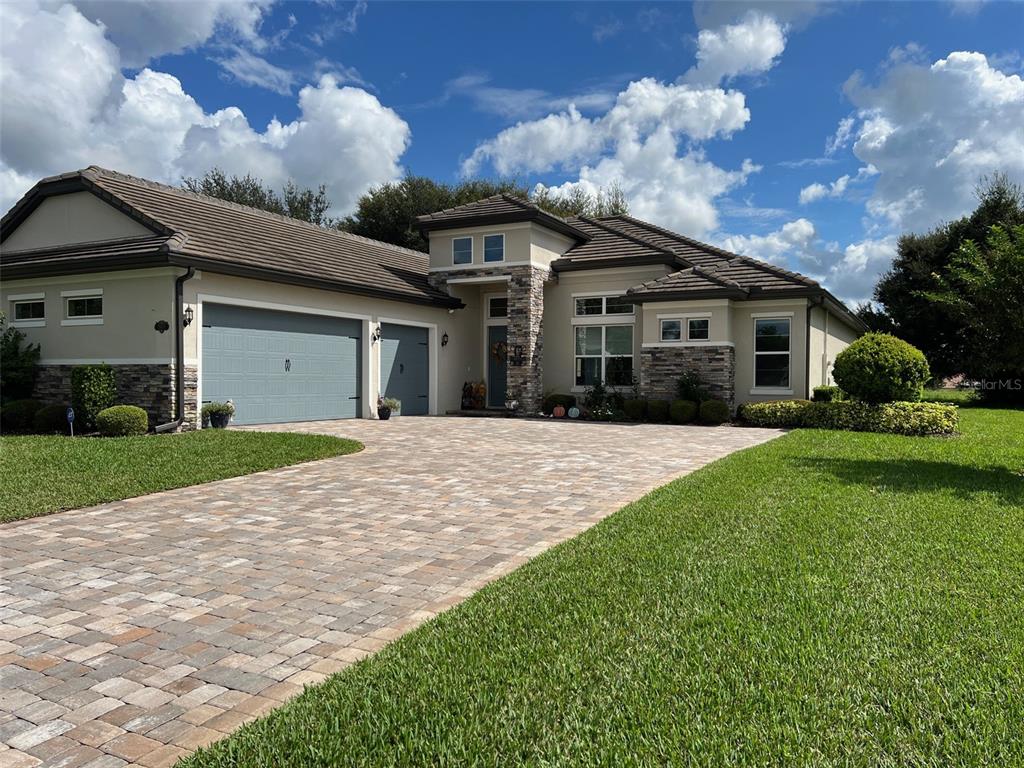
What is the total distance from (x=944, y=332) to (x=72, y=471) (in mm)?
31041

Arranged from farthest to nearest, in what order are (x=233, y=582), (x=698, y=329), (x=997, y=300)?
(x=698, y=329) → (x=997, y=300) → (x=233, y=582)

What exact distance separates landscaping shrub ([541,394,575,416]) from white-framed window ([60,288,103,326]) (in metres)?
11.1

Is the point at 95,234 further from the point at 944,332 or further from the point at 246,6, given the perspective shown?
the point at 944,332

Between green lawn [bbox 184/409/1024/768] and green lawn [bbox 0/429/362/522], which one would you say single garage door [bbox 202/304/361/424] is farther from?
green lawn [bbox 184/409/1024/768]

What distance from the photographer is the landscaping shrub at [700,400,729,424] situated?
658 inches

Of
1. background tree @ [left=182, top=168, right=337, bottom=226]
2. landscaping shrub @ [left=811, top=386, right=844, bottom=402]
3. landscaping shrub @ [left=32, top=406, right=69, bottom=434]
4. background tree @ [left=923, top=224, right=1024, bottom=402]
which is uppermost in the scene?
background tree @ [left=182, top=168, right=337, bottom=226]

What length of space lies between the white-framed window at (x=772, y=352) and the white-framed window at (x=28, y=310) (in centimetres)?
1675

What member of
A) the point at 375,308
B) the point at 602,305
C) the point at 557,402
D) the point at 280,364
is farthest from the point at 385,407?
the point at 602,305

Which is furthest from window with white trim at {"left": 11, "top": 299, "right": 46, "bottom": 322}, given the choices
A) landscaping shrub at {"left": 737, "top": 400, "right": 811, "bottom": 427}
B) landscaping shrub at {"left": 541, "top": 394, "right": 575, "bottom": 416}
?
landscaping shrub at {"left": 737, "top": 400, "right": 811, "bottom": 427}

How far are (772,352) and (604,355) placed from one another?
4.60m

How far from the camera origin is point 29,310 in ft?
49.6

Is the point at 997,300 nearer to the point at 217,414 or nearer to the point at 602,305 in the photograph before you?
the point at 602,305

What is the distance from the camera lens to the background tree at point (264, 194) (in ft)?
126

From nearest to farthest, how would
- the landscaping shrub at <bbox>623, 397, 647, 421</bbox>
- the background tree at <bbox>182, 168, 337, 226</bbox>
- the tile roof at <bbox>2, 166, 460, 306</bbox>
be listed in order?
the tile roof at <bbox>2, 166, 460, 306</bbox> < the landscaping shrub at <bbox>623, 397, 647, 421</bbox> < the background tree at <bbox>182, 168, 337, 226</bbox>
